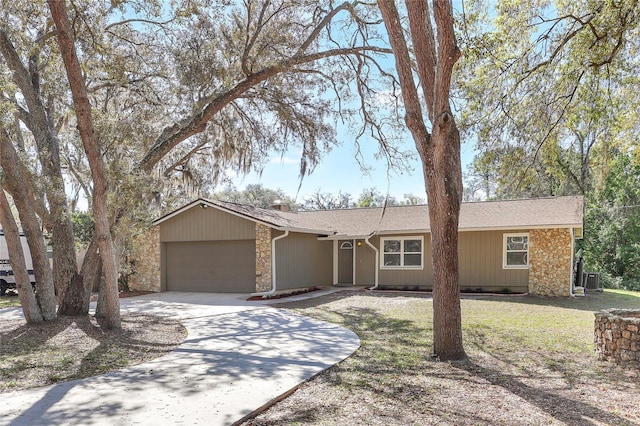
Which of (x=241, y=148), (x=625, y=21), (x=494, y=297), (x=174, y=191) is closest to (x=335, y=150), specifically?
(x=241, y=148)

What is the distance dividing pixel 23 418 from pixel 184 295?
1053 centimetres

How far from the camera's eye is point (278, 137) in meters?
12.8

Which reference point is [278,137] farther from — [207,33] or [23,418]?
[23,418]

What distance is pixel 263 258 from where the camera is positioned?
13812mm

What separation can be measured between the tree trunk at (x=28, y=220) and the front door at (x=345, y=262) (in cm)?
1090

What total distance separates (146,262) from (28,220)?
8138 mm

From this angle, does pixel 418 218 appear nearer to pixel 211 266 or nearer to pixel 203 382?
pixel 211 266

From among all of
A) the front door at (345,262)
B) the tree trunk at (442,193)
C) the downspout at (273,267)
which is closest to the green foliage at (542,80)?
the tree trunk at (442,193)

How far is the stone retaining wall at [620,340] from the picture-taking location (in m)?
5.75

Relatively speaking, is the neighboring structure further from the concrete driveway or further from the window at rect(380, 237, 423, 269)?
the concrete driveway

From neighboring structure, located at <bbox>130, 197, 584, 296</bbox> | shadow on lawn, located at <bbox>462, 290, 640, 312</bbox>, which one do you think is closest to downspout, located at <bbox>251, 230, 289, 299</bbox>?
neighboring structure, located at <bbox>130, 197, 584, 296</bbox>

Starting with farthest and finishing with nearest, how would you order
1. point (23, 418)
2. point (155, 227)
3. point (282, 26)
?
point (155, 227) → point (282, 26) → point (23, 418)

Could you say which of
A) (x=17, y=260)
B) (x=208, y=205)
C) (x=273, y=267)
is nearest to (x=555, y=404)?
(x=17, y=260)

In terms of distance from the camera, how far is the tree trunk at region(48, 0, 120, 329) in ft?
22.2
